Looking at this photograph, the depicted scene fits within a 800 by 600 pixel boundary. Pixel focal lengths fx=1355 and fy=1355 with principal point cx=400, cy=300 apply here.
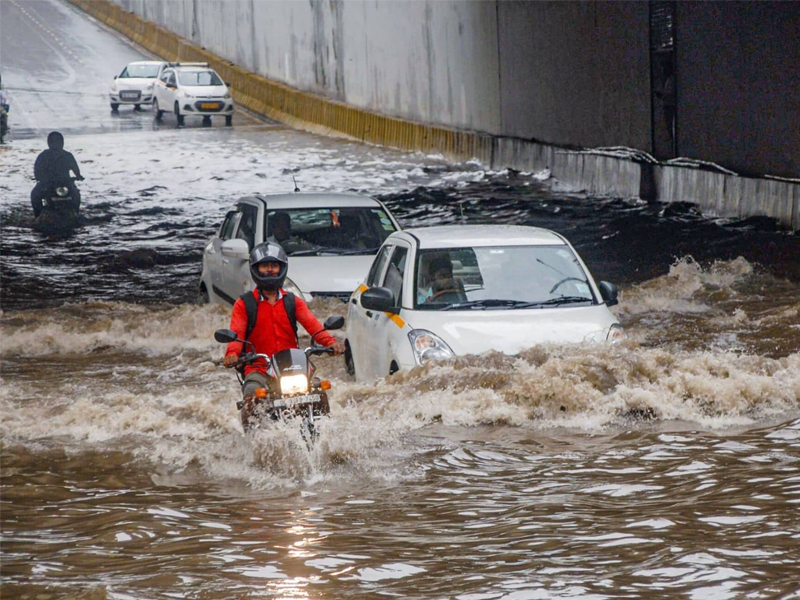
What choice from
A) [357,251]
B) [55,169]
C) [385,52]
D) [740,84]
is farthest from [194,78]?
[357,251]

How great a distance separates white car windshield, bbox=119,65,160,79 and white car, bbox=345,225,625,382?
38842 mm

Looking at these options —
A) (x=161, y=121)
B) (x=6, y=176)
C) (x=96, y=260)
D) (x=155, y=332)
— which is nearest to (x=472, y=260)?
(x=155, y=332)

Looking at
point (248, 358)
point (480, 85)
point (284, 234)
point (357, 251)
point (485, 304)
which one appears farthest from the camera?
point (480, 85)

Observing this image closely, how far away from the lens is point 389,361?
32.3 feet

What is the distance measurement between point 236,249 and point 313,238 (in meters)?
1.14

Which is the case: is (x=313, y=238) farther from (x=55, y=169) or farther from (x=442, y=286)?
(x=55, y=169)

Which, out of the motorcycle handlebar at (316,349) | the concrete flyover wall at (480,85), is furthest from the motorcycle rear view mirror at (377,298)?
the concrete flyover wall at (480,85)

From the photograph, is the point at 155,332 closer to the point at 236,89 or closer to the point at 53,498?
the point at 53,498

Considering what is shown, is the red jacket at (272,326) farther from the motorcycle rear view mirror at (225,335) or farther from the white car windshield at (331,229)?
the white car windshield at (331,229)

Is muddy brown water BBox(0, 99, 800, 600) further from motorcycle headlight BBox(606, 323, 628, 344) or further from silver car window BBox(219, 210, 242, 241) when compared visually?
silver car window BBox(219, 210, 242, 241)

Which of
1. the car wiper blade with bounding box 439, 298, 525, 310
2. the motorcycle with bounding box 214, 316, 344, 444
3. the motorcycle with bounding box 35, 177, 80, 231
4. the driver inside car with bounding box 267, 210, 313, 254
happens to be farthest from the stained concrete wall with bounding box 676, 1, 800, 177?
the motorcycle with bounding box 214, 316, 344, 444

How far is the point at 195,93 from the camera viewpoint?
4366 cm

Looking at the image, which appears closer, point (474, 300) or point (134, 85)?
point (474, 300)

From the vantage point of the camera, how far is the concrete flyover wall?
83.1 feet
